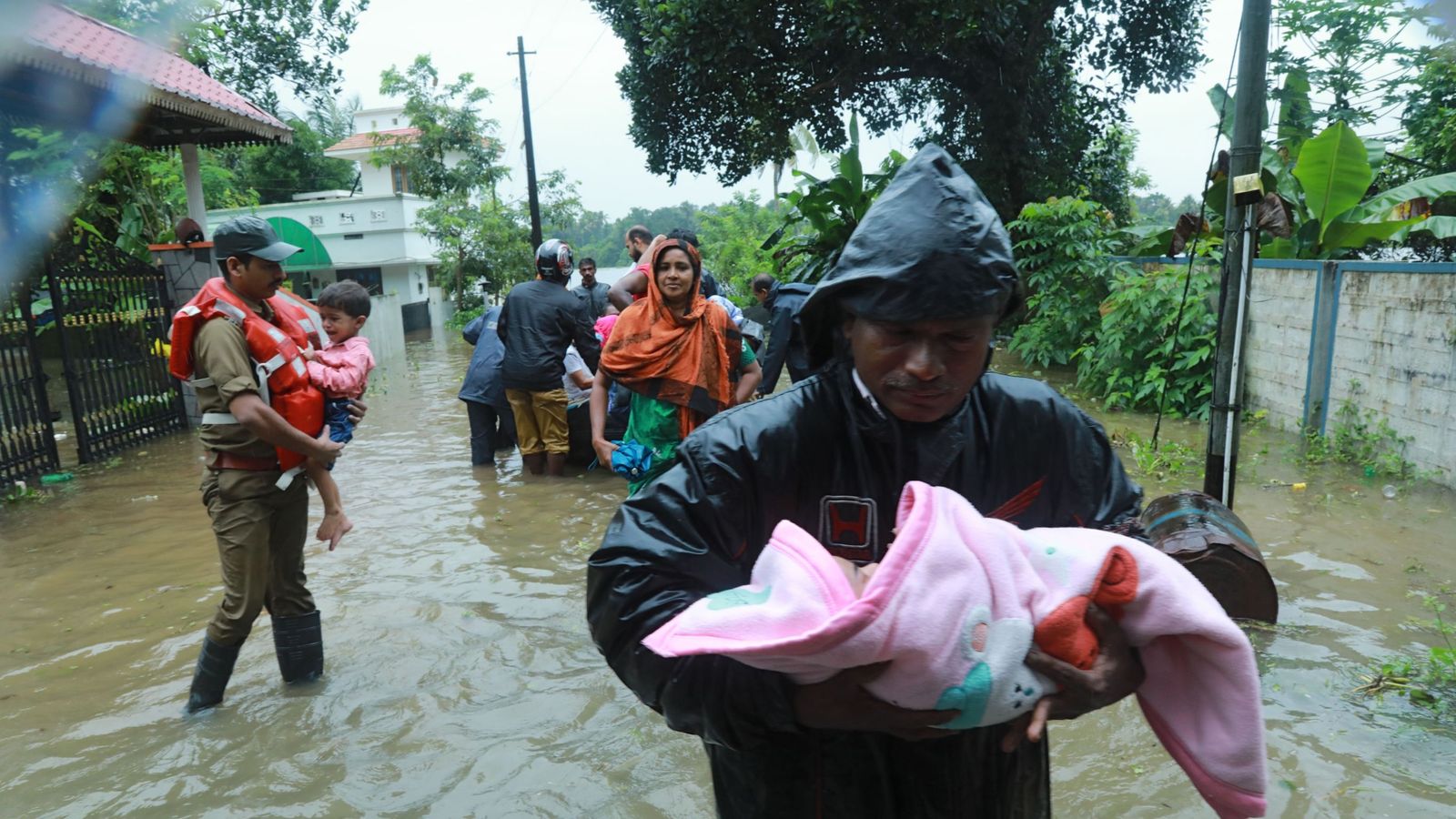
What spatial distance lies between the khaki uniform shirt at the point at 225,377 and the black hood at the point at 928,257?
280 centimetres

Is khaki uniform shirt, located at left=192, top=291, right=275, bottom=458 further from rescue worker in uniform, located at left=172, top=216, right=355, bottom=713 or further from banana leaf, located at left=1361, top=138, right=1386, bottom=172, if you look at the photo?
banana leaf, located at left=1361, top=138, right=1386, bottom=172

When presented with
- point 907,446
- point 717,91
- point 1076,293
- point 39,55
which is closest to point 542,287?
point 39,55

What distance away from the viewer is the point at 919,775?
1.49 meters

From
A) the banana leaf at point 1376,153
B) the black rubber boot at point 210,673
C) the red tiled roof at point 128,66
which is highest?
the red tiled roof at point 128,66

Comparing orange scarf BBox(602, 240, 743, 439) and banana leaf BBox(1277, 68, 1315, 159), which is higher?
banana leaf BBox(1277, 68, 1315, 159)

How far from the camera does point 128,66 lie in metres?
8.55

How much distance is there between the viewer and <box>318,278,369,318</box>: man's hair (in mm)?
4680

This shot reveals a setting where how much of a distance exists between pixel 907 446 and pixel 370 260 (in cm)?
3594

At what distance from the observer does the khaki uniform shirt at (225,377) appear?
348 cm

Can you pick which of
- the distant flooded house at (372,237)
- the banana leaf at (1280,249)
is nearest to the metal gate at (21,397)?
the banana leaf at (1280,249)

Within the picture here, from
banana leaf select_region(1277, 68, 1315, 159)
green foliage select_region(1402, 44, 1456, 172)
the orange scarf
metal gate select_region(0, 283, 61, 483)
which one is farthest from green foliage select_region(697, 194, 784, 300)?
the orange scarf

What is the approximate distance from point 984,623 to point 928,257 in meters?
0.54

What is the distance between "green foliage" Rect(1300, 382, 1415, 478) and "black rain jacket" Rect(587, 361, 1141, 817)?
6539 millimetres

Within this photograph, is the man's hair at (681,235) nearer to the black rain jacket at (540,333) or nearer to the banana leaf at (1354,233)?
the black rain jacket at (540,333)
